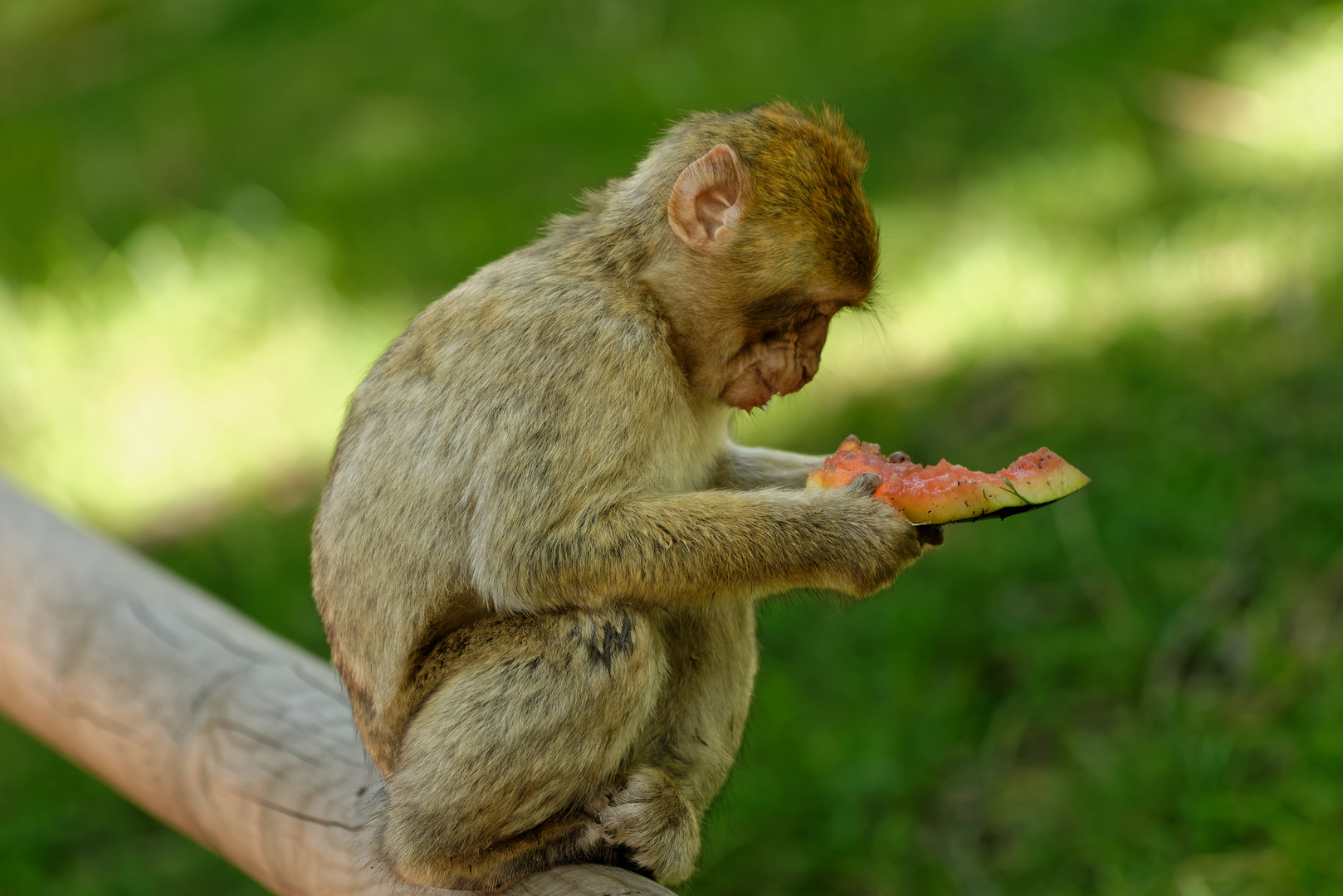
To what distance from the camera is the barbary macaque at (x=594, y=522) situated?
2.67m

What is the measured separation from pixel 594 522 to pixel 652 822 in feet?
2.05

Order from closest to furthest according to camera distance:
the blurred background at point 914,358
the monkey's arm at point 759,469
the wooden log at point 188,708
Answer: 1. the wooden log at point 188,708
2. the monkey's arm at point 759,469
3. the blurred background at point 914,358

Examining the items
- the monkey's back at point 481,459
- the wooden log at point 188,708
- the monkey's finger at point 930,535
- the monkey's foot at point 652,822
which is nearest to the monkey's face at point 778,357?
the monkey's back at point 481,459

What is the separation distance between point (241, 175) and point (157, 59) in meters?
2.83

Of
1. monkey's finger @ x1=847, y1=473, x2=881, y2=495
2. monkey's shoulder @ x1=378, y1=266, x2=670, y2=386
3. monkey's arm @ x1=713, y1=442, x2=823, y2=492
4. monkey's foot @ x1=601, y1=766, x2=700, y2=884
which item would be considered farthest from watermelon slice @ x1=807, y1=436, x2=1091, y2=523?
monkey's foot @ x1=601, y1=766, x2=700, y2=884

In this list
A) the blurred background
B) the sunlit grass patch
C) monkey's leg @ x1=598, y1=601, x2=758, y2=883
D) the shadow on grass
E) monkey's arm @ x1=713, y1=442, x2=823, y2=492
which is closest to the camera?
monkey's leg @ x1=598, y1=601, x2=758, y2=883

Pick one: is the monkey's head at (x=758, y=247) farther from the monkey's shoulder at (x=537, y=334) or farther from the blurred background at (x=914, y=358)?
the blurred background at (x=914, y=358)

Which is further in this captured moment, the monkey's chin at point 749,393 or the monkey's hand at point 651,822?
the monkey's chin at point 749,393

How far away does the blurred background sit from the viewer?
4.26 meters

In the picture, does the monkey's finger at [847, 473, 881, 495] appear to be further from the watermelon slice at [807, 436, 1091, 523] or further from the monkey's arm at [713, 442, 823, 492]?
the monkey's arm at [713, 442, 823, 492]

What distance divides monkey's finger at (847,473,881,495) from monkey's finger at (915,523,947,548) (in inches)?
5.4

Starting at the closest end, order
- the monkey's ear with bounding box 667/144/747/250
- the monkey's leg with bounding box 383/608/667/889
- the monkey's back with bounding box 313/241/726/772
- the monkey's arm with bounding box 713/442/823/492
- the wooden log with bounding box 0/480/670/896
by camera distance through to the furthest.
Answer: the monkey's leg with bounding box 383/608/667/889, the monkey's back with bounding box 313/241/726/772, the monkey's ear with bounding box 667/144/747/250, the wooden log with bounding box 0/480/670/896, the monkey's arm with bounding box 713/442/823/492

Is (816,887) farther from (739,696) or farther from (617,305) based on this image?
(617,305)

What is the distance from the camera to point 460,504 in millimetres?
2787
